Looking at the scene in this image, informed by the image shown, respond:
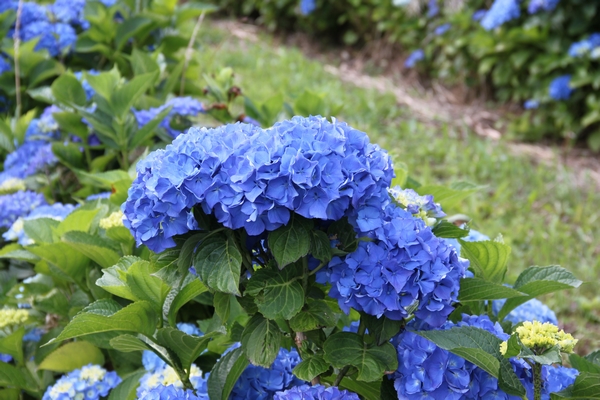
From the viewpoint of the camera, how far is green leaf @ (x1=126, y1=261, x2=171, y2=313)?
115 cm

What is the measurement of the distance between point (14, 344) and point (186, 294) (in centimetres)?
51

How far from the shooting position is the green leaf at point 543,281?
3.59 ft

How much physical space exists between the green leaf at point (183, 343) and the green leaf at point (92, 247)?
30cm

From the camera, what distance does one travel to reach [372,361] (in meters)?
0.96

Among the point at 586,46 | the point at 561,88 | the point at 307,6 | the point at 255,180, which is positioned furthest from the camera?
the point at 307,6

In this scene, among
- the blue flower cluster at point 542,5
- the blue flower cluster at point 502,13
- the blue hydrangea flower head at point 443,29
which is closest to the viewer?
the blue flower cluster at point 542,5

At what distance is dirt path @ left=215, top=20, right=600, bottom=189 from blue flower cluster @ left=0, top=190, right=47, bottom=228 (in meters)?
3.09

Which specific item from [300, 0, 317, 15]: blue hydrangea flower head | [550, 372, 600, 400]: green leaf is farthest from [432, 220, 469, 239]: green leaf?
[300, 0, 317, 15]: blue hydrangea flower head

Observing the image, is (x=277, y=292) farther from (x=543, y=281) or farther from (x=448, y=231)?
(x=543, y=281)

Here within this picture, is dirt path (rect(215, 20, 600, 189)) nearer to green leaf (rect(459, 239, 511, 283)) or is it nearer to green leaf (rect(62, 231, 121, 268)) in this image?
green leaf (rect(459, 239, 511, 283))

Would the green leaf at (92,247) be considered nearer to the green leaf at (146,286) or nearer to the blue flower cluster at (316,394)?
the green leaf at (146,286)

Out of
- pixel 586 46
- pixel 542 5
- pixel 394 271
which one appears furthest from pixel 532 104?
pixel 394 271

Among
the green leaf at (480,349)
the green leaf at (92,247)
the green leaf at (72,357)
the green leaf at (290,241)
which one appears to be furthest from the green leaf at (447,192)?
the green leaf at (72,357)

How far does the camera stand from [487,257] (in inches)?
48.0
